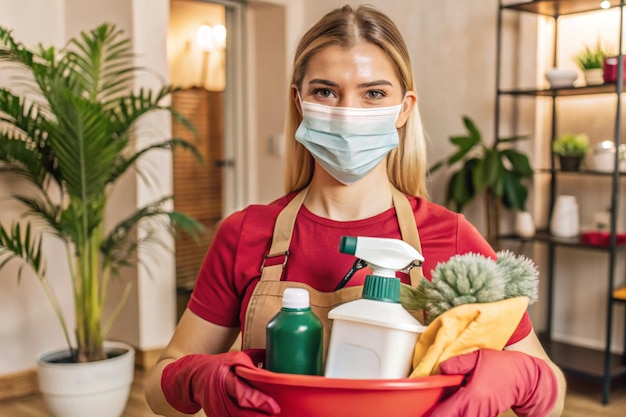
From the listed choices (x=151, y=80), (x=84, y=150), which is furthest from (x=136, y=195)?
(x=84, y=150)

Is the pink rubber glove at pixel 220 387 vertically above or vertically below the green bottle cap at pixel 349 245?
below

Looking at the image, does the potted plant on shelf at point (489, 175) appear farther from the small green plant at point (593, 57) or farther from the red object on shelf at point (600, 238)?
the small green plant at point (593, 57)

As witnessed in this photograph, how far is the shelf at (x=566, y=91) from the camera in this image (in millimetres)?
3529

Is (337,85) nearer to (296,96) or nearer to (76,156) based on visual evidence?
(296,96)

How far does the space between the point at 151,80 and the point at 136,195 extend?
0.64 m

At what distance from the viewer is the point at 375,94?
3.68 ft

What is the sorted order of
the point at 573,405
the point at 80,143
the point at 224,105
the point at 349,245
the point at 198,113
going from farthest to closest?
the point at 224,105 < the point at 198,113 < the point at 573,405 < the point at 80,143 < the point at 349,245

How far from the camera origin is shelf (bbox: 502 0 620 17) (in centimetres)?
368

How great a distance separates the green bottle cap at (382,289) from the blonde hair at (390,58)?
0.41 metres

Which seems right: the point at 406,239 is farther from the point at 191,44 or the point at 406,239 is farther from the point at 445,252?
the point at 191,44

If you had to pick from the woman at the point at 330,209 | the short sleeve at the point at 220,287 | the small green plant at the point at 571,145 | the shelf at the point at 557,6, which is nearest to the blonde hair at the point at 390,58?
the woman at the point at 330,209

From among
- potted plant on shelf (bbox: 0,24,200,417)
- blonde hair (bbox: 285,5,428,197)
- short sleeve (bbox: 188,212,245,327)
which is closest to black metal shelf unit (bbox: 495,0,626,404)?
potted plant on shelf (bbox: 0,24,200,417)

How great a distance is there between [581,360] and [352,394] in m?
3.22

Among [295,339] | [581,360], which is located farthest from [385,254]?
[581,360]
